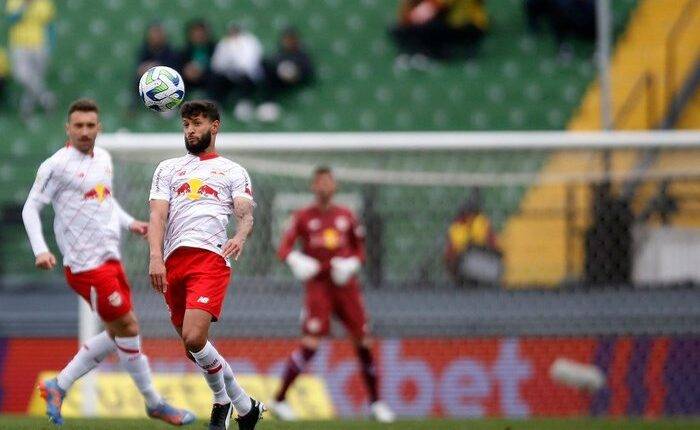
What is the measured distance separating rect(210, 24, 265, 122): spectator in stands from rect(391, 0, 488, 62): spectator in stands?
2141 mm

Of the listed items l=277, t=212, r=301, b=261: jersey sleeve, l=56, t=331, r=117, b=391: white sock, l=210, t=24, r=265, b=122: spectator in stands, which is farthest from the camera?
l=210, t=24, r=265, b=122: spectator in stands

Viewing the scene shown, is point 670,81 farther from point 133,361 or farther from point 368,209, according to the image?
point 133,361

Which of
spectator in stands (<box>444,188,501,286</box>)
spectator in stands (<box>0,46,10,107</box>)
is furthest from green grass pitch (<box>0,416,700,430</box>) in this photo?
spectator in stands (<box>0,46,10,107</box>)

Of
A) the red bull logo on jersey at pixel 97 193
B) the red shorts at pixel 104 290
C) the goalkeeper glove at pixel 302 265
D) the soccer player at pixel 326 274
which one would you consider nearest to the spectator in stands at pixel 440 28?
the soccer player at pixel 326 274

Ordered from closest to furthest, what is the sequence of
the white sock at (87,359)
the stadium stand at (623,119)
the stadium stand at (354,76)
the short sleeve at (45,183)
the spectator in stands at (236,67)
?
the short sleeve at (45,183) < the white sock at (87,359) < the stadium stand at (623,119) < the spectator in stands at (236,67) < the stadium stand at (354,76)

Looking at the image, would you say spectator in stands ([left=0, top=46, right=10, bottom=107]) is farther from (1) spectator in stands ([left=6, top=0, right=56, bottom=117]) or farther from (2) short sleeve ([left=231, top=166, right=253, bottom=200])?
(2) short sleeve ([left=231, top=166, right=253, bottom=200])

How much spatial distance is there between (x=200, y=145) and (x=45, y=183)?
5.41 feet

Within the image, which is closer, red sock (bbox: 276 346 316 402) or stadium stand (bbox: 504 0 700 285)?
red sock (bbox: 276 346 316 402)

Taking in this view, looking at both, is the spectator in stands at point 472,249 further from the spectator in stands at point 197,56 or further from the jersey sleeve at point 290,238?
the spectator in stands at point 197,56

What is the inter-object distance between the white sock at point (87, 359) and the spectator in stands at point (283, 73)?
987 cm

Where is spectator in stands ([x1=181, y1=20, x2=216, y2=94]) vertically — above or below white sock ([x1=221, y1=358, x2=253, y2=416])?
above

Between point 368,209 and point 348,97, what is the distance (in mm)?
5919

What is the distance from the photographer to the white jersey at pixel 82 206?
931 cm

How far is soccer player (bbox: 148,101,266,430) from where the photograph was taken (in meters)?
7.89
